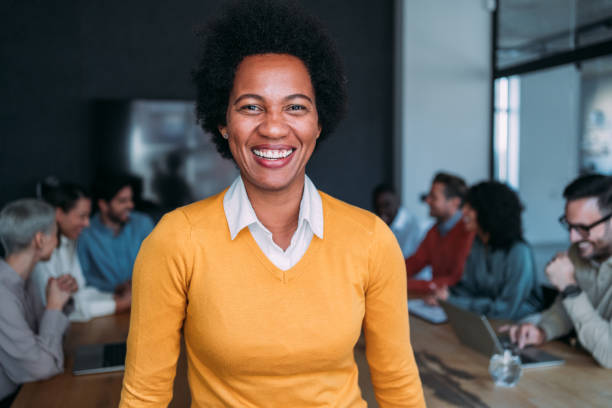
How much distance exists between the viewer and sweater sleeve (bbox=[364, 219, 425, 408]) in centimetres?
111

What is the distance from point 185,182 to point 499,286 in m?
2.82

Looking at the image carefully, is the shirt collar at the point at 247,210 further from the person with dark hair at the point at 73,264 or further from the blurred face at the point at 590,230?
the person with dark hair at the point at 73,264

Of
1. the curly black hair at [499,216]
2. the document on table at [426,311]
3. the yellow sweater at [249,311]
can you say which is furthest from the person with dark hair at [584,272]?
the yellow sweater at [249,311]

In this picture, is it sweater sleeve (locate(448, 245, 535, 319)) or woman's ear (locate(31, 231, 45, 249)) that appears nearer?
woman's ear (locate(31, 231, 45, 249))

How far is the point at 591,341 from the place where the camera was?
1701 millimetres

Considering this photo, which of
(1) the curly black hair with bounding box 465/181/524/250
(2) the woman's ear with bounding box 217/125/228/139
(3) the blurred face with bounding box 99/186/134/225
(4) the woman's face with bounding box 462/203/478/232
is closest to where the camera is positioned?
(2) the woman's ear with bounding box 217/125/228/139

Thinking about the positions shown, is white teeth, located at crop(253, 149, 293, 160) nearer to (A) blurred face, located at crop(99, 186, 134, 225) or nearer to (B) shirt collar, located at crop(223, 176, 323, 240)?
(B) shirt collar, located at crop(223, 176, 323, 240)

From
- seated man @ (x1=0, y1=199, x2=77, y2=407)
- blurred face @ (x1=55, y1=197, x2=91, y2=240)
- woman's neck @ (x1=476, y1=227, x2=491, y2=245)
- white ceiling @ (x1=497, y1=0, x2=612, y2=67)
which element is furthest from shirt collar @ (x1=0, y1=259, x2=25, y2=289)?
white ceiling @ (x1=497, y1=0, x2=612, y2=67)

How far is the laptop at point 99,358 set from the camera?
1660 mm

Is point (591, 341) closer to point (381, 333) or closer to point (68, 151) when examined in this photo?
point (381, 333)

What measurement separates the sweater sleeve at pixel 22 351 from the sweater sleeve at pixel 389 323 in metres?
1.13

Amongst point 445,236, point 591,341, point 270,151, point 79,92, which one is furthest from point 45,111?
point 591,341

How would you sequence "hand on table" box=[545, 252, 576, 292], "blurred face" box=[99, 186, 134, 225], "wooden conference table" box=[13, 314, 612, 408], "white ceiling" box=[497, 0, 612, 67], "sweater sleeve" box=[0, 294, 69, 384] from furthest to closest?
"white ceiling" box=[497, 0, 612, 67], "blurred face" box=[99, 186, 134, 225], "hand on table" box=[545, 252, 576, 292], "sweater sleeve" box=[0, 294, 69, 384], "wooden conference table" box=[13, 314, 612, 408]

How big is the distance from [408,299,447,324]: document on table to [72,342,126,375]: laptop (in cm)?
127
